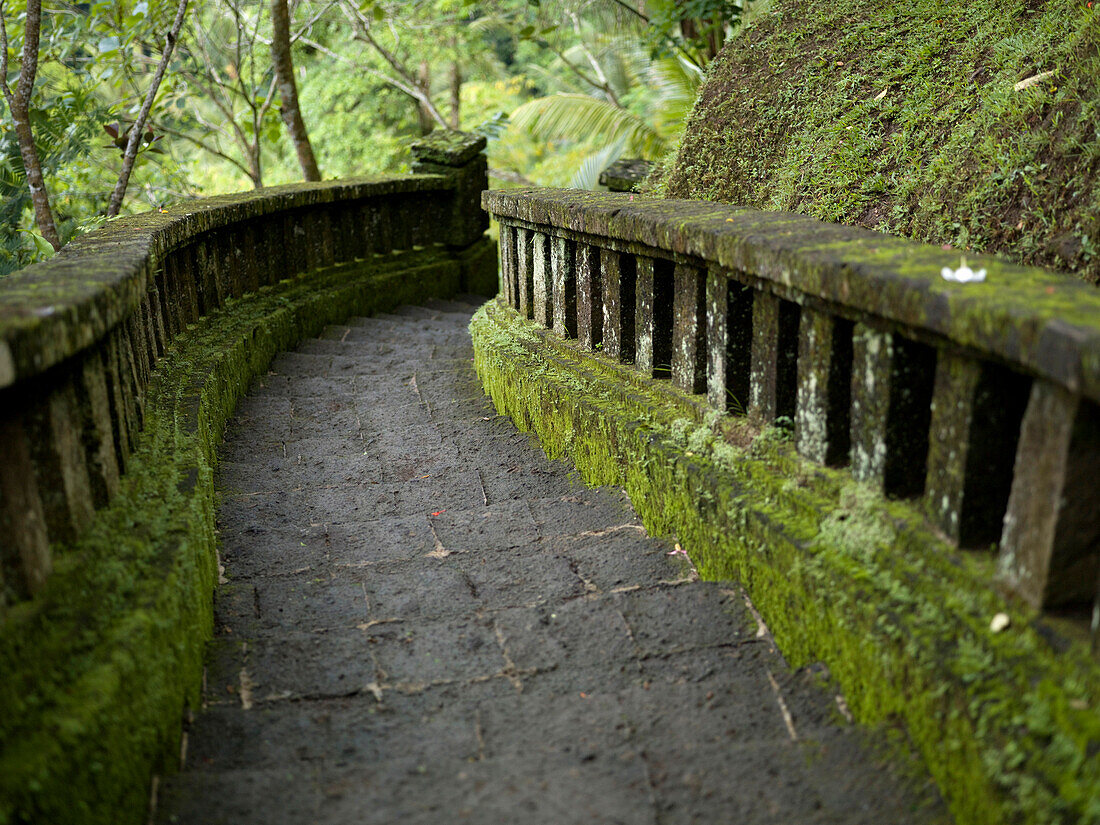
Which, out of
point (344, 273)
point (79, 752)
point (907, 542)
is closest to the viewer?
point (79, 752)

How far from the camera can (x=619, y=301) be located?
3.85m

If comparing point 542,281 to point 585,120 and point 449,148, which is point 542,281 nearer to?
point 449,148

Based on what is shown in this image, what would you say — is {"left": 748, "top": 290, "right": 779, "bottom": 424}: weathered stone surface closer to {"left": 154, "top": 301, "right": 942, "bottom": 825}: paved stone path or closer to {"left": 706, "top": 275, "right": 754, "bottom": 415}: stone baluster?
{"left": 706, "top": 275, "right": 754, "bottom": 415}: stone baluster

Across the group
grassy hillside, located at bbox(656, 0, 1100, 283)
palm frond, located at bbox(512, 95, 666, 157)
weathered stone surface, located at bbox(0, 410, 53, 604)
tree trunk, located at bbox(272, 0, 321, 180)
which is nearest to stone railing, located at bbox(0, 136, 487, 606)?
weathered stone surface, located at bbox(0, 410, 53, 604)

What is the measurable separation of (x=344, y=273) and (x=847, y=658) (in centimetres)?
642

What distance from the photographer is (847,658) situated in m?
2.29

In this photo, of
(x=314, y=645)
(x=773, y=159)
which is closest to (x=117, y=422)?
(x=314, y=645)

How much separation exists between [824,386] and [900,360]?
1.05 ft

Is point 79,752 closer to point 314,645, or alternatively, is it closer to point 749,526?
point 314,645

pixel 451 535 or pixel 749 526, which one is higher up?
pixel 749 526

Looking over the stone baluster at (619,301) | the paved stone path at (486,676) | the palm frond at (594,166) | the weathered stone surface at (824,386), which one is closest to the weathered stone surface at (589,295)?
the stone baluster at (619,301)

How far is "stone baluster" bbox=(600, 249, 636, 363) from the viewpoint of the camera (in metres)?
3.82

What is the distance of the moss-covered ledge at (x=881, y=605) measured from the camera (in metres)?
1.68

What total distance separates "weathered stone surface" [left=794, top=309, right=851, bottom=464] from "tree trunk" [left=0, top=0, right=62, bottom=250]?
517cm
